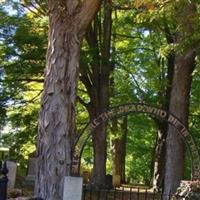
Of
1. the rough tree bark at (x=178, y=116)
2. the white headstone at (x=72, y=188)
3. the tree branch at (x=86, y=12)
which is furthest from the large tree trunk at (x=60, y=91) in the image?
the rough tree bark at (x=178, y=116)

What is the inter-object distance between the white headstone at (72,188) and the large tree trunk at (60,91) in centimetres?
171

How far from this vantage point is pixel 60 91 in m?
10.1

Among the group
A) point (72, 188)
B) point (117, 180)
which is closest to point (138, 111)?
point (72, 188)

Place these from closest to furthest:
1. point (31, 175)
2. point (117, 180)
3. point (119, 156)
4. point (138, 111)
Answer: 1. point (138, 111)
2. point (31, 175)
3. point (117, 180)
4. point (119, 156)

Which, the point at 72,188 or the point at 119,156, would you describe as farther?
the point at 119,156

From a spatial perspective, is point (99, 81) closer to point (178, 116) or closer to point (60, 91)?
point (178, 116)

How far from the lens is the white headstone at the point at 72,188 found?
26.6ft

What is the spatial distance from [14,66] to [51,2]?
839cm

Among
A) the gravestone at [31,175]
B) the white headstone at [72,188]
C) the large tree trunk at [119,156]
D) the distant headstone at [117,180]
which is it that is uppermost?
the large tree trunk at [119,156]

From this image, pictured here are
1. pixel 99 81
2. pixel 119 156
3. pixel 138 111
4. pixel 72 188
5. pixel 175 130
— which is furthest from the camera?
pixel 119 156

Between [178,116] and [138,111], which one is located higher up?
[178,116]

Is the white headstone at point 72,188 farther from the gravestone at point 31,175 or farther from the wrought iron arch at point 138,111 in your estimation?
the gravestone at point 31,175

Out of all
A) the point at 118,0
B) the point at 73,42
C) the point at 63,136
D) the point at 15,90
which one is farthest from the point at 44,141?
the point at 15,90

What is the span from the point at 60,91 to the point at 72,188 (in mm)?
2531
